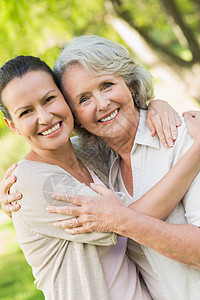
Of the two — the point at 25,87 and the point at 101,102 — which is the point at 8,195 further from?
the point at 101,102

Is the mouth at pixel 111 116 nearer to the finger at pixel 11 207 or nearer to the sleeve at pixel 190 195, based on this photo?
the sleeve at pixel 190 195

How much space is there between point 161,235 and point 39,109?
919 millimetres

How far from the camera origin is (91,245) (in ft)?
6.89

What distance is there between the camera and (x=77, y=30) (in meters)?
8.78

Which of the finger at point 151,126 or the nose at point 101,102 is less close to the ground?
the nose at point 101,102

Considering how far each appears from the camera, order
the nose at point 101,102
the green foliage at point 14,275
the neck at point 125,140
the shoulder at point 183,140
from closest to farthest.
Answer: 1. the shoulder at point 183,140
2. the nose at point 101,102
3. the neck at point 125,140
4. the green foliage at point 14,275

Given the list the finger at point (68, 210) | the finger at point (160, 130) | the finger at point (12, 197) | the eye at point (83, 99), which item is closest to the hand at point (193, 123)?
the finger at point (160, 130)

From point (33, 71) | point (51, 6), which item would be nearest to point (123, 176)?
point (33, 71)

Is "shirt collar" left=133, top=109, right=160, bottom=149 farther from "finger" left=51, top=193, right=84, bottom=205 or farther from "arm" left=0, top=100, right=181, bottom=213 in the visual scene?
"finger" left=51, top=193, right=84, bottom=205

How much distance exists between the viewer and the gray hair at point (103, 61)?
239 cm

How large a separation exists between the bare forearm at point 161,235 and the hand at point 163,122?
18.3 inches

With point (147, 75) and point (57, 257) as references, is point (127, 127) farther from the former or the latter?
point (57, 257)

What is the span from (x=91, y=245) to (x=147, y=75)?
1.23m

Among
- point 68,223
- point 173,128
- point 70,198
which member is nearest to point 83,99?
point 173,128
